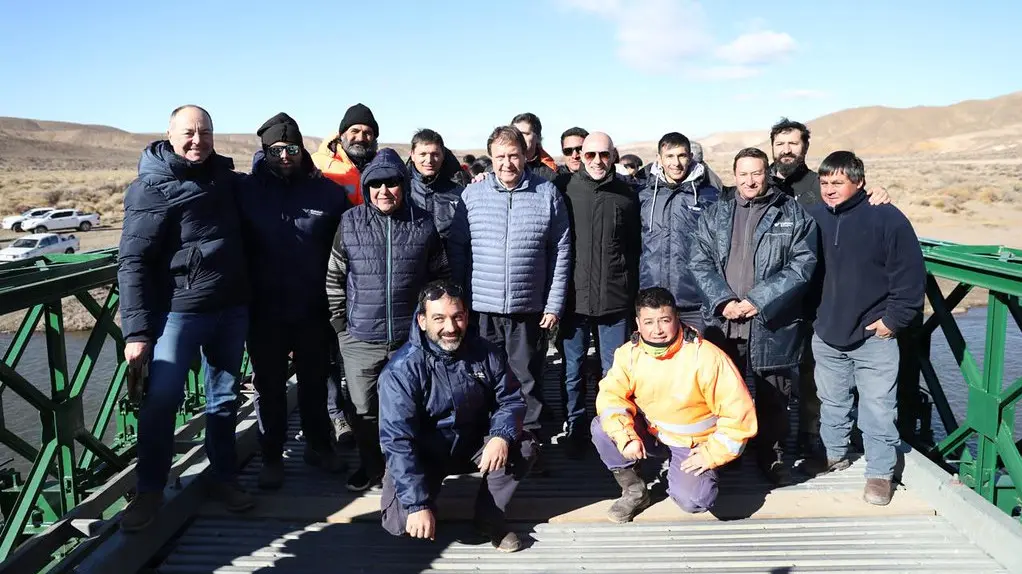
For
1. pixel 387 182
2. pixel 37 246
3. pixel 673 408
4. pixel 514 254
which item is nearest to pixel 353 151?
pixel 387 182

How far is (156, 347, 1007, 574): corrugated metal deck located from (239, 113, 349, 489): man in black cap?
522 millimetres

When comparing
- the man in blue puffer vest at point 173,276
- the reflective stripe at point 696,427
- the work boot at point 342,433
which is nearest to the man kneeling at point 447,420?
the reflective stripe at point 696,427

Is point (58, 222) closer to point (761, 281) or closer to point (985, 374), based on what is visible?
point (761, 281)

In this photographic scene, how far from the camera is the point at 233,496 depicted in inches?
148

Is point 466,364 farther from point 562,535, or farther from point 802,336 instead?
point 802,336

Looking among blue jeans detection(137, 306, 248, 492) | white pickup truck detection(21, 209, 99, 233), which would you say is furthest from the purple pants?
white pickup truck detection(21, 209, 99, 233)

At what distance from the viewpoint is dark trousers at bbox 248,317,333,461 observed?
3.96m

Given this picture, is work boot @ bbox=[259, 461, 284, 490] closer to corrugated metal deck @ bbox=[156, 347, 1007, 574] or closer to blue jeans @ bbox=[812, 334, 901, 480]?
corrugated metal deck @ bbox=[156, 347, 1007, 574]


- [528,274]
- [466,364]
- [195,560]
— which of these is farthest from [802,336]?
[195,560]

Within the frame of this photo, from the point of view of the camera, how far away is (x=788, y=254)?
13.1 feet

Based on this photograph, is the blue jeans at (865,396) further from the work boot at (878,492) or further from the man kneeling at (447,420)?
the man kneeling at (447,420)

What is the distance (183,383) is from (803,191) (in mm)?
3882

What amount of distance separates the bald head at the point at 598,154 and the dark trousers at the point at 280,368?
180 centimetres

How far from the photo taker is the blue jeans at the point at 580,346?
4.48 metres
